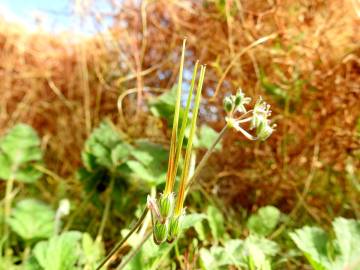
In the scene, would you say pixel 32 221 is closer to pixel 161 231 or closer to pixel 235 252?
pixel 235 252

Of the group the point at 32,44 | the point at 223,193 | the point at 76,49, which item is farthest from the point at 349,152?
the point at 32,44

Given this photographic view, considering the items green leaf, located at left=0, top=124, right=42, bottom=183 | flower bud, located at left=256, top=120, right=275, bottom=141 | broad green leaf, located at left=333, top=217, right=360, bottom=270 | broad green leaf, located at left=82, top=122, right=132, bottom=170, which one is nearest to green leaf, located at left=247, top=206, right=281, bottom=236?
broad green leaf, located at left=333, top=217, right=360, bottom=270

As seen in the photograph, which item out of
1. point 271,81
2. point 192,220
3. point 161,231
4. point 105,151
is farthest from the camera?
point 271,81

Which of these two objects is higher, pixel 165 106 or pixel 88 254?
pixel 165 106

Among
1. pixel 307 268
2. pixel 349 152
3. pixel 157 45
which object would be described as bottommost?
pixel 307 268

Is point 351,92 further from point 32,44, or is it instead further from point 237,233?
point 32,44

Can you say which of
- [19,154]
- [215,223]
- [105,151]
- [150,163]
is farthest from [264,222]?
[19,154]

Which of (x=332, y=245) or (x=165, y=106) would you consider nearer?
(x=332, y=245)
